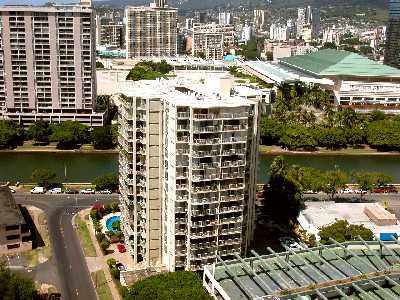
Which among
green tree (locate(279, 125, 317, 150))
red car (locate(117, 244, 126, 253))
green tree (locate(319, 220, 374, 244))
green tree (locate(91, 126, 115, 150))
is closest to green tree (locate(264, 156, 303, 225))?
green tree (locate(319, 220, 374, 244))

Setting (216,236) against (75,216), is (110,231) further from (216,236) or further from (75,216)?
(216,236)

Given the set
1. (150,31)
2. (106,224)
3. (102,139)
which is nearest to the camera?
(106,224)

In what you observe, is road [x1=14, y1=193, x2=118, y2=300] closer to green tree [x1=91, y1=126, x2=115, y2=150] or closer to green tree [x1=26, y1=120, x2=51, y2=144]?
green tree [x1=91, y1=126, x2=115, y2=150]

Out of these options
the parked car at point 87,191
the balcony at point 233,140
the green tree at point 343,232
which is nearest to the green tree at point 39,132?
the parked car at point 87,191

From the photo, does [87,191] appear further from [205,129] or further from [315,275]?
[315,275]

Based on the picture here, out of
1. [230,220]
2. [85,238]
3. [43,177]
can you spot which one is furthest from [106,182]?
[230,220]

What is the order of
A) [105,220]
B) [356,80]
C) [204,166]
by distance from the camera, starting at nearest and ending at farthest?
[204,166], [105,220], [356,80]

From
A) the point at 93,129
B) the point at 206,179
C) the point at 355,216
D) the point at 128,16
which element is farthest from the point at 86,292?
the point at 128,16
